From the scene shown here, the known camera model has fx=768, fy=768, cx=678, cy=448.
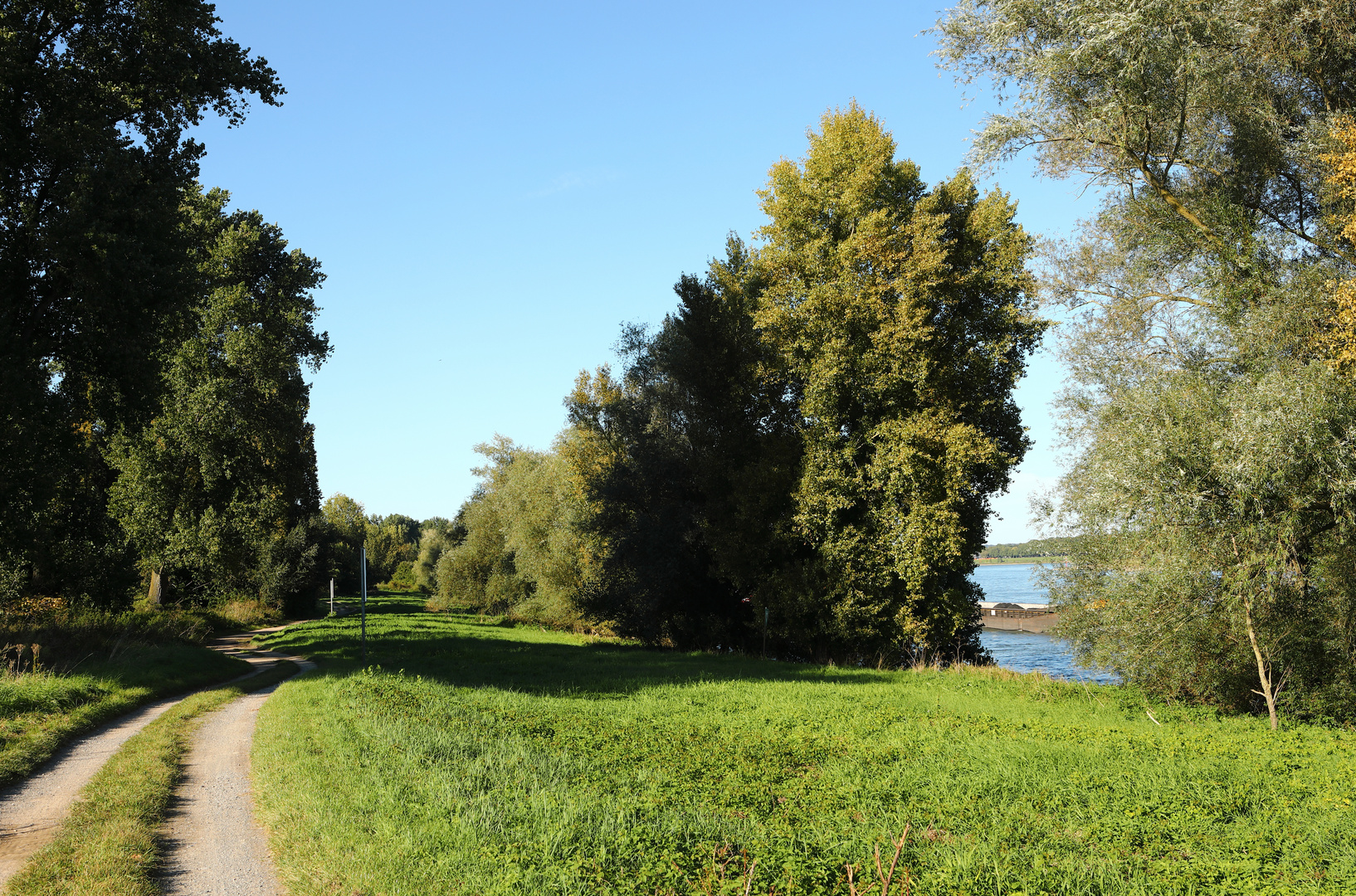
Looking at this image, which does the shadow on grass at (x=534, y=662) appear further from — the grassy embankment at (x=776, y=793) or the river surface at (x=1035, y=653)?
the river surface at (x=1035, y=653)

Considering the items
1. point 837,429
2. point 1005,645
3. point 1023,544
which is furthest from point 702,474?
point 1005,645

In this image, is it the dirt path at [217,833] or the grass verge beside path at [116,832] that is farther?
the dirt path at [217,833]

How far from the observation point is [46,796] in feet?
30.1

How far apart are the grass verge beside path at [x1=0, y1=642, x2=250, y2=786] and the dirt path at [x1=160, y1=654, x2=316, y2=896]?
2144 mm

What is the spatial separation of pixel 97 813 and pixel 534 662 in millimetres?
15642

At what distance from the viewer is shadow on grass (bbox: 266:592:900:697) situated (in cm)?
1967

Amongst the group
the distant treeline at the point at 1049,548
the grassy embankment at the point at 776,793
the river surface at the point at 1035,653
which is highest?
the distant treeline at the point at 1049,548

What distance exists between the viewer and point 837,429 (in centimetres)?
2703

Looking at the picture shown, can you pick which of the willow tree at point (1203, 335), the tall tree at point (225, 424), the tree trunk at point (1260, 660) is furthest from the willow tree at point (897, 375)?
the tall tree at point (225, 424)

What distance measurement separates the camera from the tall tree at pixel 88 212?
16.9 meters

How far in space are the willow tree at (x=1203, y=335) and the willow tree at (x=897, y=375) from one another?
5.54 meters

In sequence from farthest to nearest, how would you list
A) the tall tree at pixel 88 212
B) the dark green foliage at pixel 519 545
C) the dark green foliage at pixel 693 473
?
the dark green foliage at pixel 519 545
the dark green foliage at pixel 693 473
the tall tree at pixel 88 212

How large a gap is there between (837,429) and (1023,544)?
7.44 m

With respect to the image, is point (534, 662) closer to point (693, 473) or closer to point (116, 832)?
point (693, 473)
